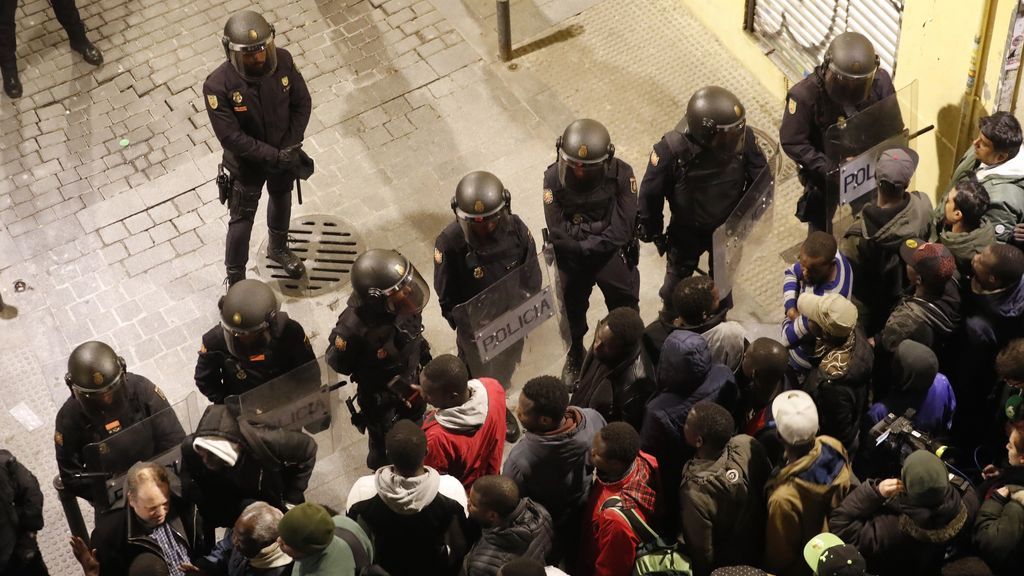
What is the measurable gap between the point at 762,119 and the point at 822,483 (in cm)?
478

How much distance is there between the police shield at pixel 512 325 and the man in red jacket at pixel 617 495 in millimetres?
1475

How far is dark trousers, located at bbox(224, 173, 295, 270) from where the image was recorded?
8.35m

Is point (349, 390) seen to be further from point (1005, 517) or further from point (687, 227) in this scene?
point (1005, 517)

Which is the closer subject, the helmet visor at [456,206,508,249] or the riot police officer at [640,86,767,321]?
the helmet visor at [456,206,508,249]

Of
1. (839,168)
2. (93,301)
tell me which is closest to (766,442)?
(839,168)

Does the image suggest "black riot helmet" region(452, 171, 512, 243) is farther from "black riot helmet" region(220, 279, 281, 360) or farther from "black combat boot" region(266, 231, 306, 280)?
"black combat boot" region(266, 231, 306, 280)

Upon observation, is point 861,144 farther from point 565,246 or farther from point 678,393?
point 678,393

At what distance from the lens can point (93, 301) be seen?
29.2 ft

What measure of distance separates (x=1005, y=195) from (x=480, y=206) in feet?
9.98

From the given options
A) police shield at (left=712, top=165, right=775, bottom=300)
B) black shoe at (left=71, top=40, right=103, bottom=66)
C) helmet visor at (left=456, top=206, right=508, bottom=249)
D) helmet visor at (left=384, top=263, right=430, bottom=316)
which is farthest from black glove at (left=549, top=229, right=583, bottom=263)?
black shoe at (left=71, top=40, right=103, bottom=66)

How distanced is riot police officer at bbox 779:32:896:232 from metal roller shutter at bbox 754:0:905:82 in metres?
0.97

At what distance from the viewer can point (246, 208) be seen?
8.40m

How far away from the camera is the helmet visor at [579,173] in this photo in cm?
706

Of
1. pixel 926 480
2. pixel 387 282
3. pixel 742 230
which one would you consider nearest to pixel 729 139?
pixel 742 230
